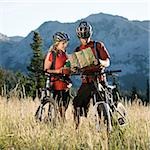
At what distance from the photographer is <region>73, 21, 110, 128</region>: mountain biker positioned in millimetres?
6828

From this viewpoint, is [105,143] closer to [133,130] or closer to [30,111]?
[133,130]

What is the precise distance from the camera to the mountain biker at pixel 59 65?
7676 mm

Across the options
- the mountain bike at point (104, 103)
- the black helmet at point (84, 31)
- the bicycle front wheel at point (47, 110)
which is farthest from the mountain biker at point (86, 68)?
the bicycle front wheel at point (47, 110)

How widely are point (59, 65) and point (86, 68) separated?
33.3 inches

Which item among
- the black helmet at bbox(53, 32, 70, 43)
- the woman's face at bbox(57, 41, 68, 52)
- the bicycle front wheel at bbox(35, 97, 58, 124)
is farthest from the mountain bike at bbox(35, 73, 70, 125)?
the black helmet at bbox(53, 32, 70, 43)

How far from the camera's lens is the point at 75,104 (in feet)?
23.7

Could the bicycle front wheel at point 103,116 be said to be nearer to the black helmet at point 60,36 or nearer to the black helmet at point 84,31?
the black helmet at point 84,31

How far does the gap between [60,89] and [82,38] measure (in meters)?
1.07

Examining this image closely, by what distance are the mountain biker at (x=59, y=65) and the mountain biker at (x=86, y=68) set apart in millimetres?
470

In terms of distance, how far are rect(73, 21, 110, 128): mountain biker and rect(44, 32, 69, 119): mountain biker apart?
0.47m

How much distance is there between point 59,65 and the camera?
768cm

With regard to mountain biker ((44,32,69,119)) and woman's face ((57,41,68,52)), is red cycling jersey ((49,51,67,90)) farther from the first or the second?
woman's face ((57,41,68,52))

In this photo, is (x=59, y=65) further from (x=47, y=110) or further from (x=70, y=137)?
(x=70, y=137)

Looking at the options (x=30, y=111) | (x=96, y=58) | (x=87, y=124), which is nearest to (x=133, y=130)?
(x=87, y=124)
